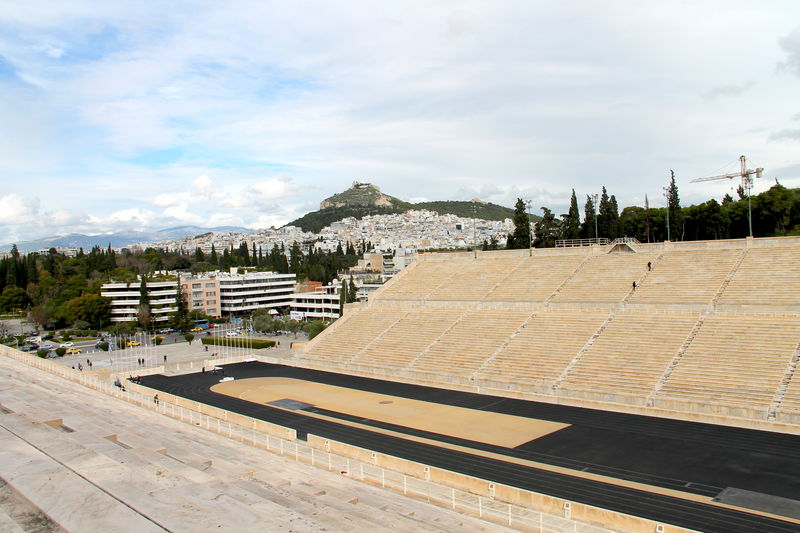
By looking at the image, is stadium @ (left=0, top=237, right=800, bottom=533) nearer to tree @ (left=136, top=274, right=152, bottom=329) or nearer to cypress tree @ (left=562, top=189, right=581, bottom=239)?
cypress tree @ (left=562, top=189, right=581, bottom=239)

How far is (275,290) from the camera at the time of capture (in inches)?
3952

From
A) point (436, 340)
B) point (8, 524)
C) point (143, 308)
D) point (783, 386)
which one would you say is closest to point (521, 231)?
point (436, 340)

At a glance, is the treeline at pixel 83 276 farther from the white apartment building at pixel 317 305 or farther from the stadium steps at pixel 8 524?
the stadium steps at pixel 8 524

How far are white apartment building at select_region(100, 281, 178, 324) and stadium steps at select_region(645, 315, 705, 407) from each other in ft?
240

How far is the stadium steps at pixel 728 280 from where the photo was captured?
107 ft

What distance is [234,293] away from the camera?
95.6 metres

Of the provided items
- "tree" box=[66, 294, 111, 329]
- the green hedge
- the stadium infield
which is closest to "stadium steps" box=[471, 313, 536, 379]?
the stadium infield

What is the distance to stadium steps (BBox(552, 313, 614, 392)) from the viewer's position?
30.6m

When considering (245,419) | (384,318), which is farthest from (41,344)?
(245,419)

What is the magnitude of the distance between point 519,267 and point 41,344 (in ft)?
185

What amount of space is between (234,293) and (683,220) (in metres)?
66.8

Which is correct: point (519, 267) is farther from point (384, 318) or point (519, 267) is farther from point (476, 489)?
point (476, 489)

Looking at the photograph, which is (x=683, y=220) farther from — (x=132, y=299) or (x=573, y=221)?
(x=132, y=299)

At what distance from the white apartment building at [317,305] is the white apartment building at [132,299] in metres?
18.0
